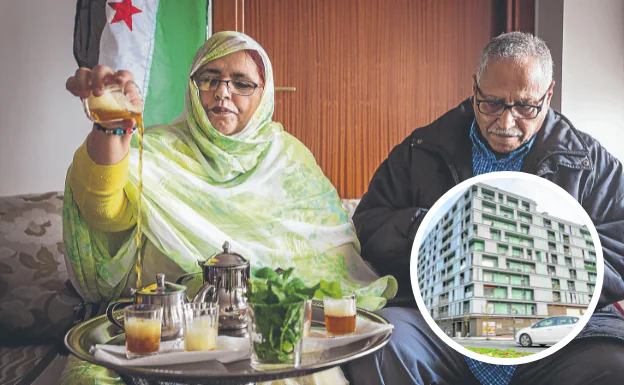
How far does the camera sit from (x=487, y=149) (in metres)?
1.73

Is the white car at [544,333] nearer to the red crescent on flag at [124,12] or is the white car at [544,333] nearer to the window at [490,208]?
the window at [490,208]

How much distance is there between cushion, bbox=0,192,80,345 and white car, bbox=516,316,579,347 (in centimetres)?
135

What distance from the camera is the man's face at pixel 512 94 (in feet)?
5.41

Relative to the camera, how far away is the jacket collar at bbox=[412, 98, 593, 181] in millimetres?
1648

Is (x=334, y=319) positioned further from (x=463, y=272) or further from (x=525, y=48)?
(x=525, y=48)

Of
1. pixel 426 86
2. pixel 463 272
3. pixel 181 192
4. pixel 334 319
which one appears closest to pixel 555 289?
pixel 463 272

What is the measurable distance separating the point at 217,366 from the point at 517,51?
119 centimetres

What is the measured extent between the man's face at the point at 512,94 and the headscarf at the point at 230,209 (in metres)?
0.52

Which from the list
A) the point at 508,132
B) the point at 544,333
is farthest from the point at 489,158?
the point at 544,333

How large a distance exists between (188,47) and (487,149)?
133cm

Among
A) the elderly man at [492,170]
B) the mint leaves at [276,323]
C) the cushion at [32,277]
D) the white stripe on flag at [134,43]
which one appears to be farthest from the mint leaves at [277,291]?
the white stripe on flag at [134,43]

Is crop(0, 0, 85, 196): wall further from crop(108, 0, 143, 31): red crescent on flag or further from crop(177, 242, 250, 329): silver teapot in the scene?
crop(177, 242, 250, 329): silver teapot

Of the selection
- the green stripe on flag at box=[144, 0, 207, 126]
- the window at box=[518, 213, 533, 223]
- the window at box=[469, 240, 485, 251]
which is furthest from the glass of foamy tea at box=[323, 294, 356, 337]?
the green stripe on flag at box=[144, 0, 207, 126]

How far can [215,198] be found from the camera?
174cm
